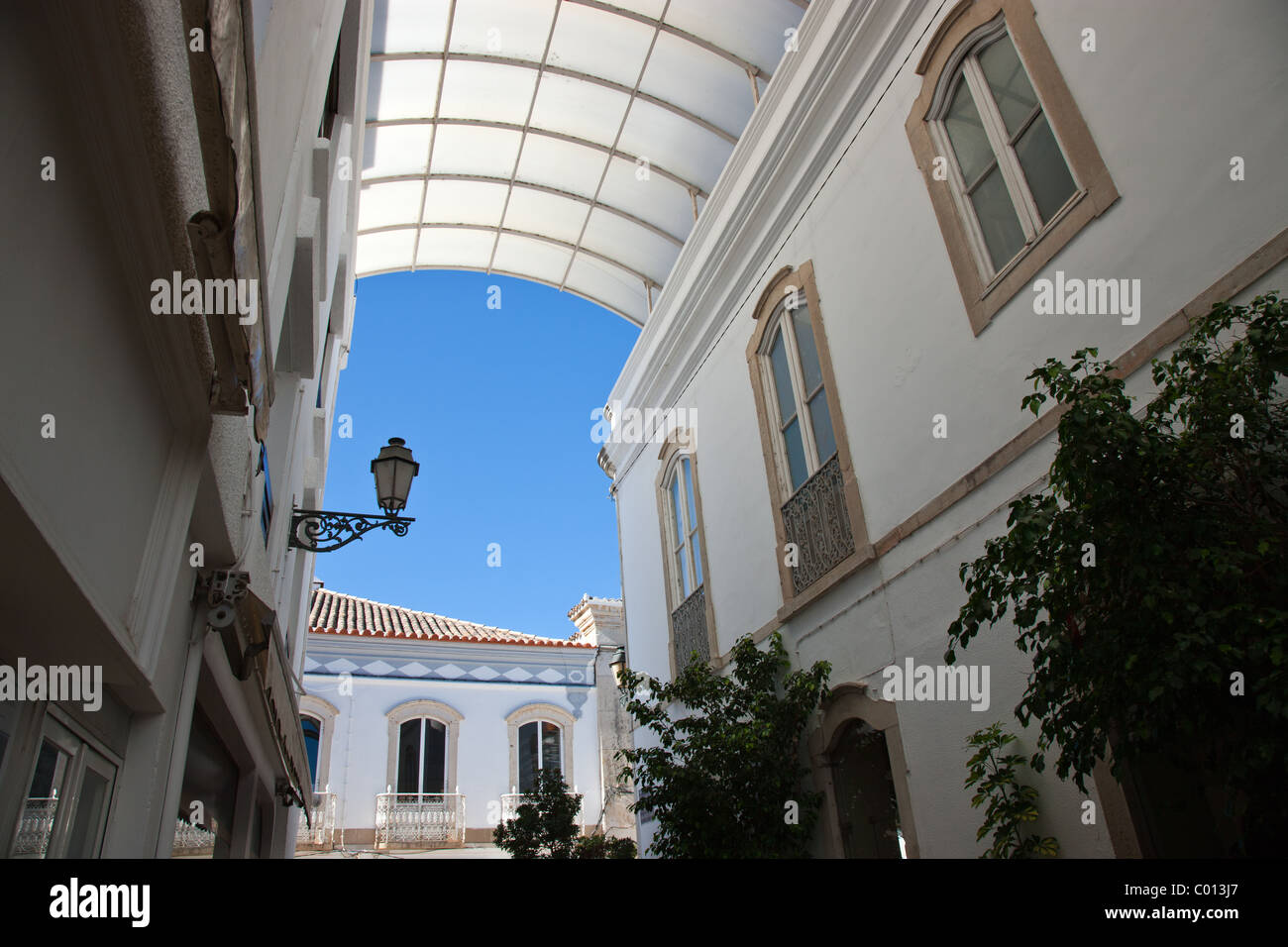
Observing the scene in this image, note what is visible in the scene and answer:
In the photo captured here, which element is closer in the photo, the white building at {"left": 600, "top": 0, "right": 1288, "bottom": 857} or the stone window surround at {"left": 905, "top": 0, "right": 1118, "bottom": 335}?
the white building at {"left": 600, "top": 0, "right": 1288, "bottom": 857}

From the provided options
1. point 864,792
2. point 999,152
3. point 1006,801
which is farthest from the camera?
point 864,792

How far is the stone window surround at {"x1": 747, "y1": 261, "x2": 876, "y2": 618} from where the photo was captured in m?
7.82

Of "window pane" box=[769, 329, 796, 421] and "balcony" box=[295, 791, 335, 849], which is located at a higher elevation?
"window pane" box=[769, 329, 796, 421]

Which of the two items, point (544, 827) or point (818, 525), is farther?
point (544, 827)

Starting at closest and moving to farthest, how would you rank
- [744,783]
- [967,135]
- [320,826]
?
[967,135], [744,783], [320,826]

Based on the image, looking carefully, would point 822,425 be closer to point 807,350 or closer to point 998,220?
point 807,350

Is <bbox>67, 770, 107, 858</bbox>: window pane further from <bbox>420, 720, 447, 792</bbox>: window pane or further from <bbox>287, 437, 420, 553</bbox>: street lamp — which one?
<bbox>420, 720, 447, 792</bbox>: window pane

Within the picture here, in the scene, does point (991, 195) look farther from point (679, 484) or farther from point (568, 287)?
point (568, 287)

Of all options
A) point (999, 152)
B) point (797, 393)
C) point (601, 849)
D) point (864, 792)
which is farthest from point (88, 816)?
point (601, 849)

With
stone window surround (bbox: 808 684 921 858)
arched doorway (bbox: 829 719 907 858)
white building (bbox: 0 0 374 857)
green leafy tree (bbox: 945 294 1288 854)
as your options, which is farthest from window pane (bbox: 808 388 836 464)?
white building (bbox: 0 0 374 857)

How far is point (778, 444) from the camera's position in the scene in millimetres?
9531

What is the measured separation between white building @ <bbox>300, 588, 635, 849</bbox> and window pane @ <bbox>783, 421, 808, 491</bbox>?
Answer: 10451 millimetres

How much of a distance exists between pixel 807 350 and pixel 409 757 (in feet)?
45.5

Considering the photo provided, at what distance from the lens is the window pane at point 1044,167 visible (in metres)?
5.79
